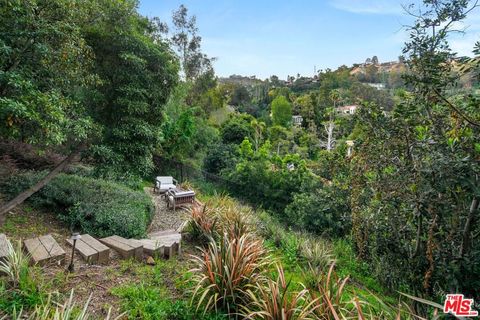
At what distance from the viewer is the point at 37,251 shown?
319 cm

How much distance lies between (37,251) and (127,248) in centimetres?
94

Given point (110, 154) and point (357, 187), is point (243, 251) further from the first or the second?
point (110, 154)

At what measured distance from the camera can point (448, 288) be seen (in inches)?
116

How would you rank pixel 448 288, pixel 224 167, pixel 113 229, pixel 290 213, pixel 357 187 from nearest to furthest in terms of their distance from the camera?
pixel 448 288
pixel 357 187
pixel 113 229
pixel 290 213
pixel 224 167

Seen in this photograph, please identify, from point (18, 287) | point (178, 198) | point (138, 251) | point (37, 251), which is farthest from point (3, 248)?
point (178, 198)

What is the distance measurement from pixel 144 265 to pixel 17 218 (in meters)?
2.97

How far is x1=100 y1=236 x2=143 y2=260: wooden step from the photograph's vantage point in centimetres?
357

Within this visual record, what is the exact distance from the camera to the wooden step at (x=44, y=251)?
3.05 metres

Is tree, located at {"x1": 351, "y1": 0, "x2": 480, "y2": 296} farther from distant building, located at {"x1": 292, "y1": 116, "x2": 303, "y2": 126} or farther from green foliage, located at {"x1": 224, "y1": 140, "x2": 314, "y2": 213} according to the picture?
distant building, located at {"x1": 292, "y1": 116, "x2": 303, "y2": 126}

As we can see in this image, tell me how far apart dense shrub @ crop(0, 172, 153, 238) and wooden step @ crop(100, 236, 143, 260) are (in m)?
0.91

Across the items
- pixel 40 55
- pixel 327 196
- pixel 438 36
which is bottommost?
pixel 327 196

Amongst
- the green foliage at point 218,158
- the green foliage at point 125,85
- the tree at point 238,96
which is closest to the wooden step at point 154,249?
the green foliage at point 125,85

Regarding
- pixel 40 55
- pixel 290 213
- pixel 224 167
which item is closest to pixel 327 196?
pixel 290 213

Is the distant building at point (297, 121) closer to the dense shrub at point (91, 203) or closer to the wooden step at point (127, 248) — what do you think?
the dense shrub at point (91, 203)
